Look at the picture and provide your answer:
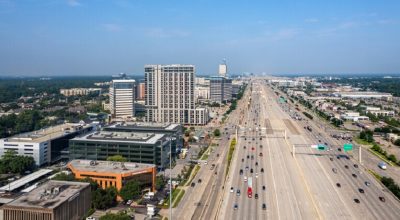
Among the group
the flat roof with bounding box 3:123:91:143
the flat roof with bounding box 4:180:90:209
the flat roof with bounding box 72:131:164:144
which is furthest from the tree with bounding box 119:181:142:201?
the flat roof with bounding box 3:123:91:143

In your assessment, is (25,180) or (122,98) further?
(122,98)

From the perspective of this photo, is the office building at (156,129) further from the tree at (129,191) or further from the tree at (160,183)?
the tree at (129,191)

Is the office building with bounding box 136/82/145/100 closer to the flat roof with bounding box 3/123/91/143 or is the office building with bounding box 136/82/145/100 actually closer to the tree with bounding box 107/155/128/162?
the flat roof with bounding box 3/123/91/143

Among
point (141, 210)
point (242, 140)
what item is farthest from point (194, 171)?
point (242, 140)

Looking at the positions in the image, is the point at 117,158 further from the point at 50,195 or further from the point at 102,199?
the point at 50,195

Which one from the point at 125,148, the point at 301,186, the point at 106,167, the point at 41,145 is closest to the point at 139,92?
the point at 41,145

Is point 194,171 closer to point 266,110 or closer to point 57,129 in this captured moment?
point 57,129
